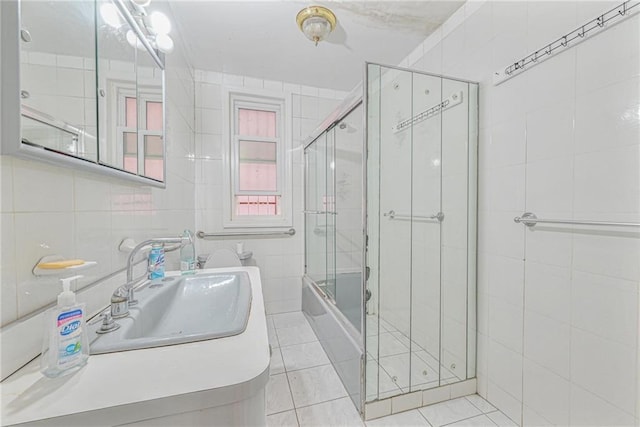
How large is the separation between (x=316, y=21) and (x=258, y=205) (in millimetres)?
1697

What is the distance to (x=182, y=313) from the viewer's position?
104cm

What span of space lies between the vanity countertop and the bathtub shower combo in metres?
1.00

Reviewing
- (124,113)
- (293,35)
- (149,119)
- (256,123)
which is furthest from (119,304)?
(256,123)

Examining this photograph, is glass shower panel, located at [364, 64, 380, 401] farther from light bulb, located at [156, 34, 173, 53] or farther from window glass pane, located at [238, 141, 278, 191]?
window glass pane, located at [238, 141, 278, 191]

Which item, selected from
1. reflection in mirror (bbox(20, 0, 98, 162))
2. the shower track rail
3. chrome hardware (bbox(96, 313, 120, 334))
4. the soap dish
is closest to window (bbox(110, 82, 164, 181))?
reflection in mirror (bbox(20, 0, 98, 162))

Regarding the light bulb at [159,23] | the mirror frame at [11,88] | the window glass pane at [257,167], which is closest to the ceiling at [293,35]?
the light bulb at [159,23]

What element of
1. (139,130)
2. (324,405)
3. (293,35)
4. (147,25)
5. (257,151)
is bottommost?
(324,405)

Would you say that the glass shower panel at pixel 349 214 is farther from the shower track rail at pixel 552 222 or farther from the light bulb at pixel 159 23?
the light bulb at pixel 159 23

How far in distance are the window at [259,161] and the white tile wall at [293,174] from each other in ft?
0.34

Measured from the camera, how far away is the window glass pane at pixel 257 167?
8.96 feet

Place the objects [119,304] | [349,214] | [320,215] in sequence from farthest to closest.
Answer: [320,215]
[349,214]
[119,304]

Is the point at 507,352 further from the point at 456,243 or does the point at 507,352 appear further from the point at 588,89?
the point at 588,89

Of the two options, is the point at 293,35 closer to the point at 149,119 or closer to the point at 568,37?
the point at 149,119

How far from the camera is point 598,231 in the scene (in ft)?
3.34
